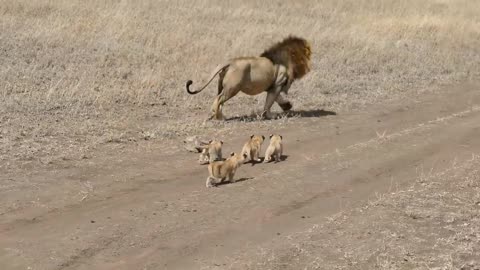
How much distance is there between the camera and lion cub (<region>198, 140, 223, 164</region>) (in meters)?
10.8

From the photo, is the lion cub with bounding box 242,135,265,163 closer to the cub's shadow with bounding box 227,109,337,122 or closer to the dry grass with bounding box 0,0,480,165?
the dry grass with bounding box 0,0,480,165

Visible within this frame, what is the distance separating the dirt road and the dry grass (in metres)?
1.35

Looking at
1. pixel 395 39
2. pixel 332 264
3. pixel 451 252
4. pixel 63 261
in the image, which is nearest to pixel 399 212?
pixel 451 252

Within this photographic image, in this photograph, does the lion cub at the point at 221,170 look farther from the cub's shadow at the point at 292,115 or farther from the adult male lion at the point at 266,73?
the cub's shadow at the point at 292,115

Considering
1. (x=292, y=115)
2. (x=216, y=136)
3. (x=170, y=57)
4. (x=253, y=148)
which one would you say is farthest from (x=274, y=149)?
(x=170, y=57)

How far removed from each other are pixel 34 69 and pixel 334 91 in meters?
6.91

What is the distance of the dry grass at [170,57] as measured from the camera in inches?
528

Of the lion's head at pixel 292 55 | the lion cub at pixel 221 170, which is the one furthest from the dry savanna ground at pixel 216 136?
the lion's head at pixel 292 55

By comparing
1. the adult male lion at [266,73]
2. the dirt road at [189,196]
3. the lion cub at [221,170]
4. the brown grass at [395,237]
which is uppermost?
the adult male lion at [266,73]

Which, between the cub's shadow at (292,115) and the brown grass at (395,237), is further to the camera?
the cub's shadow at (292,115)

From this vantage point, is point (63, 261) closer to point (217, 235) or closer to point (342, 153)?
point (217, 235)

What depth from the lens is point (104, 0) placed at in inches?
927

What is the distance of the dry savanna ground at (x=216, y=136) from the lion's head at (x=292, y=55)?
3.08ft

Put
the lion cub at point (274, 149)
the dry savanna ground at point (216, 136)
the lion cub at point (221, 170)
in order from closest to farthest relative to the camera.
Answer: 1. the dry savanna ground at point (216, 136)
2. the lion cub at point (221, 170)
3. the lion cub at point (274, 149)
